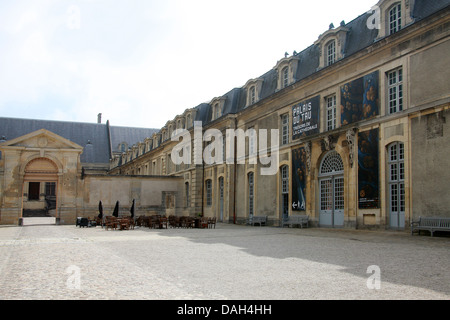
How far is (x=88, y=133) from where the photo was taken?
66688 mm

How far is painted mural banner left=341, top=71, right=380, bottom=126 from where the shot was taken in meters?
17.2

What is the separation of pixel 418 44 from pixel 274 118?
9.97 m

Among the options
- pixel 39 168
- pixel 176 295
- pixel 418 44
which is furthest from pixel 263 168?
pixel 176 295

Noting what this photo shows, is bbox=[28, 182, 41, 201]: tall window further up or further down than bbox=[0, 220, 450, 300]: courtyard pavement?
further up

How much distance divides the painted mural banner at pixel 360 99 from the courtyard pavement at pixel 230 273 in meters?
7.16

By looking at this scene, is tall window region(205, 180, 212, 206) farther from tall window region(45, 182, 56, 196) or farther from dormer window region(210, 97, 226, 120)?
tall window region(45, 182, 56, 196)

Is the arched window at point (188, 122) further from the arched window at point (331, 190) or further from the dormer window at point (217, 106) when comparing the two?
the arched window at point (331, 190)

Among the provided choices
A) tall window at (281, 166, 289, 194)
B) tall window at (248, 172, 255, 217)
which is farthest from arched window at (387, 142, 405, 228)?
tall window at (248, 172, 255, 217)

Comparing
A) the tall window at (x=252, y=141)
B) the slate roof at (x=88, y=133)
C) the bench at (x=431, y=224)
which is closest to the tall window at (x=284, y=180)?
the tall window at (x=252, y=141)

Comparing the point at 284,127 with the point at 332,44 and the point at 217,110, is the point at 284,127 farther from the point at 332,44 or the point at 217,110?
the point at 217,110

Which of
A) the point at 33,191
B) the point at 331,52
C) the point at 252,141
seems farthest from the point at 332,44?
the point at 33,191

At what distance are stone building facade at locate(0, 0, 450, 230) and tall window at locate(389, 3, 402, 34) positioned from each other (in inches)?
1.4

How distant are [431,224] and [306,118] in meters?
8.71

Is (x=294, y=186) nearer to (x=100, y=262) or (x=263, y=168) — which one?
(x=263, y=168)
